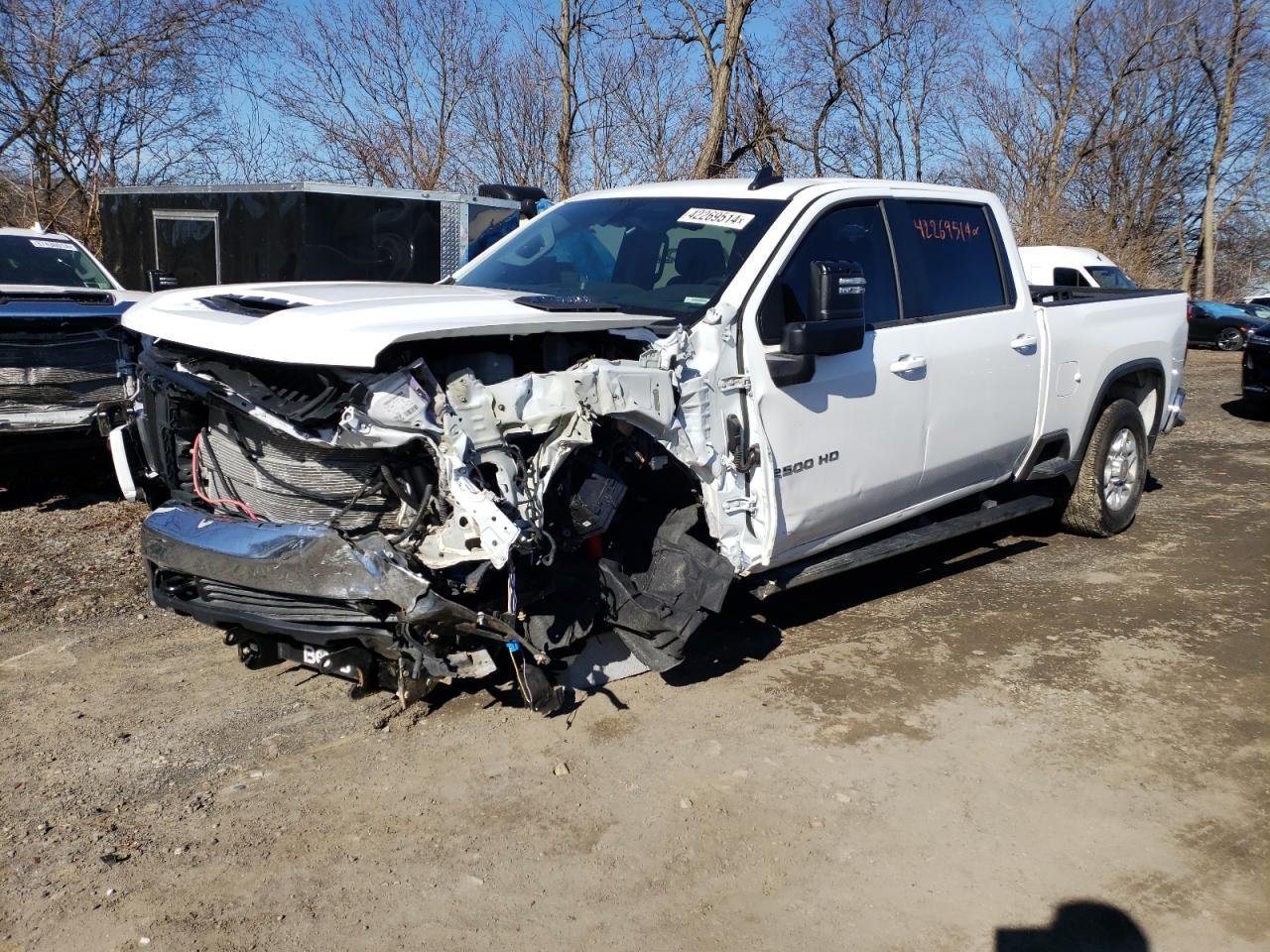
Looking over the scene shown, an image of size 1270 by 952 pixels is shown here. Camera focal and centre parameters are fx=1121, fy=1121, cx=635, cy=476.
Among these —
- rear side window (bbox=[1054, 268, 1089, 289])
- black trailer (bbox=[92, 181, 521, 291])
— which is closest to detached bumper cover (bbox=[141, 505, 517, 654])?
black trailer (bbox=[92, 181, 521, 291])

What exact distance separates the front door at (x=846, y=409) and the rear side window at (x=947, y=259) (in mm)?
127

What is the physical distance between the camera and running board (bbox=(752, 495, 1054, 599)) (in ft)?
15.2

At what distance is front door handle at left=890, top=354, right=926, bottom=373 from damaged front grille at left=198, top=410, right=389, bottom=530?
7.63 ft

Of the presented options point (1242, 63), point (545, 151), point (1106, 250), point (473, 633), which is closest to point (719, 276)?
point (473, 633)

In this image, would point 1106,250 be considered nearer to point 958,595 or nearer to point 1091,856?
point 958,595

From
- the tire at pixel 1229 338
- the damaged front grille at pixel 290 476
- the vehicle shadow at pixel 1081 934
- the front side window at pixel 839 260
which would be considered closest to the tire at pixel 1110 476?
the front side window at pixel 839 260

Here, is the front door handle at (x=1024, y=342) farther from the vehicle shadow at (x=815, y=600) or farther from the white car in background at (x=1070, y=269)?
the white car in background at (x=1070, y=269)

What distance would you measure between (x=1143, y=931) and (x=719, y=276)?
2.73m

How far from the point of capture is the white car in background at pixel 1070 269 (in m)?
17.8

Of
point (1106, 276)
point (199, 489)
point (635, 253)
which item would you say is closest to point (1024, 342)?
point (635, 253)

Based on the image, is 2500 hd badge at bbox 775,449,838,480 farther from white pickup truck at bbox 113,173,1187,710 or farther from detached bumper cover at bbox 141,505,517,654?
detached bumper cover at bbox 141,505,517,654

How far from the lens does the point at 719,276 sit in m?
4.54

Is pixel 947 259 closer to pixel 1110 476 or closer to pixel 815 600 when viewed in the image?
pixel 815 600

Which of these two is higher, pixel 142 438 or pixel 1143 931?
pixel 142 438
